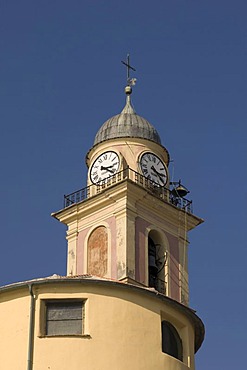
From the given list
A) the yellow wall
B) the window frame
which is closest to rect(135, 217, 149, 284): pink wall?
the yellow wall

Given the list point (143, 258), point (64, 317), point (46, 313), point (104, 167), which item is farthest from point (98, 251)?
point (64, 317)

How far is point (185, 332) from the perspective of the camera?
23906 millimetres

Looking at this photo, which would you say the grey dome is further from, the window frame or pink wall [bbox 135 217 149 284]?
the window frame

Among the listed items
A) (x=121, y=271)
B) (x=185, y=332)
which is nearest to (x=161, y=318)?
(x=185, y=332)

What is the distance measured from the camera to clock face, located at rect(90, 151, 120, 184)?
1909 inches

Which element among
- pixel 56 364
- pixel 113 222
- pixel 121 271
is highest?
pixel 113 222

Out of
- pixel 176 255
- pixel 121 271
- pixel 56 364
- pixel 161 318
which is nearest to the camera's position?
pixel 56 364

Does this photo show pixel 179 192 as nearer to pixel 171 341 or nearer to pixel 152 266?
pixel 152 266

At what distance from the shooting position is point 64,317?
22.3 metres

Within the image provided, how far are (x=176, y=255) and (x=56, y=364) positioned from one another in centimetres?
2637

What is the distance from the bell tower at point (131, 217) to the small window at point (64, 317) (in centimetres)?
2107

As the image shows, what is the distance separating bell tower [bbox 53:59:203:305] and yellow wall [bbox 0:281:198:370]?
2080 centimetres

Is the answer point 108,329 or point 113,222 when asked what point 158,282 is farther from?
point 108,329

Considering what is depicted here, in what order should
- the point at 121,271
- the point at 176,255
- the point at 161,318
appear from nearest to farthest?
the point at 161,318 → the point at 121,271 → the point at 176,255
